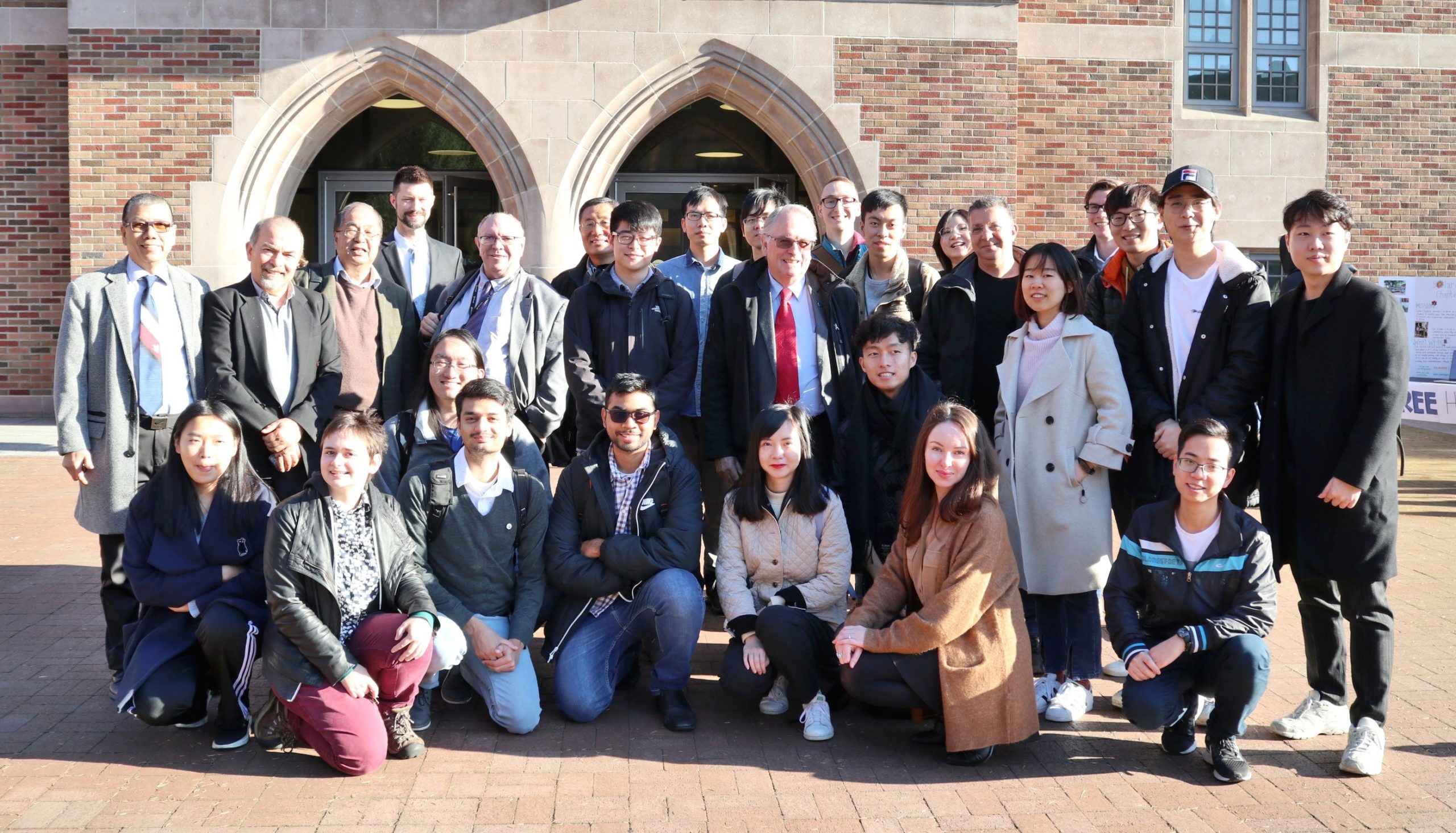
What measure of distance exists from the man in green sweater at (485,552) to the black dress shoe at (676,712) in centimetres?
46

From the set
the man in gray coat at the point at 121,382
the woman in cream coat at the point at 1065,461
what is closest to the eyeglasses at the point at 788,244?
the woman in cream coat at the point at 1065,461

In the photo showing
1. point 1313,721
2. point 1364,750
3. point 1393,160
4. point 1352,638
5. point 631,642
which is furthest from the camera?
point 1393,160

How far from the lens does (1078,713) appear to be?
4426 mm

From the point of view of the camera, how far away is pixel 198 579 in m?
4.26

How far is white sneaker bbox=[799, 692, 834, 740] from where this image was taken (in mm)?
4273

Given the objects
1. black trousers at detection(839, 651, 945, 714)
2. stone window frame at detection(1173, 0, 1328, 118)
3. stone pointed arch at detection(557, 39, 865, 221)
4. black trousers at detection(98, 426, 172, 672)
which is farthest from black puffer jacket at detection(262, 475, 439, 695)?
stone window frame at detection(1173, 0, 1328, 118)

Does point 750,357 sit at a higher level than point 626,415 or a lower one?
higher

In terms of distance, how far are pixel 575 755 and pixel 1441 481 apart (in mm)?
9004

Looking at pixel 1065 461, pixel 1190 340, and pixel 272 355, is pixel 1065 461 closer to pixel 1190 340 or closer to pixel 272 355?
pixel 1190 340

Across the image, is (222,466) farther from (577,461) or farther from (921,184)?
(921,184)

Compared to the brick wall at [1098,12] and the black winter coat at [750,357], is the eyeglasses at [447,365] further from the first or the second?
the brick wall at [1098,12]

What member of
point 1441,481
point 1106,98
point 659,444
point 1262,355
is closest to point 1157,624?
point 1262,355

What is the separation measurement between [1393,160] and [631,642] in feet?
41.0

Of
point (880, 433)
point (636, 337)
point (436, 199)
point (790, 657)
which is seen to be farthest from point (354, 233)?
point (436, 199)
